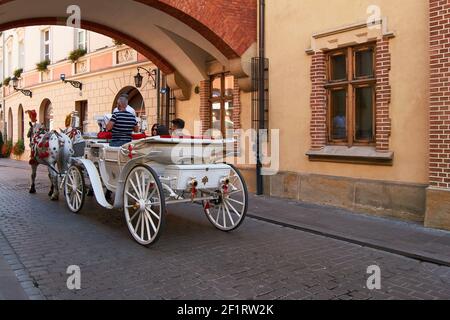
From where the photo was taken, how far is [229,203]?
624cm

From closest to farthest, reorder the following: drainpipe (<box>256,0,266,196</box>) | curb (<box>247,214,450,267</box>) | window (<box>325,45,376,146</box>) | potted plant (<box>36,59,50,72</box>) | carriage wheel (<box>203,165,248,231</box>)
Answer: curb (<box>247,214,450,267</box>) < carriage wheel (<box>203,165,248,231</box>) < window (<box>325,45,376,146</box>) < drainpipe (<box>256,0,266,196</box>) < potted plant (<box>36,59,50,72</box>)

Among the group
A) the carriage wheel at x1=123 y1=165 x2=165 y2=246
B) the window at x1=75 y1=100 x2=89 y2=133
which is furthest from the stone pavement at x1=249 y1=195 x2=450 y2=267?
the window at x1=75 y1=100 x2=89 y2=133

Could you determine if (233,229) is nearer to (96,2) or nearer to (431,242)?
(431,242)

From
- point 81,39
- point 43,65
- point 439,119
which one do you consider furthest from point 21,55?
point 439,119

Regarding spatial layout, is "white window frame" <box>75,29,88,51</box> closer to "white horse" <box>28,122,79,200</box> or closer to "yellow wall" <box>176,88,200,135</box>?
"yellow wall" <box>176,88,200,135</box>

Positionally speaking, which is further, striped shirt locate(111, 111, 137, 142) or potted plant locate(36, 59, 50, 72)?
potted plant locate(36, 59, 50, 72)

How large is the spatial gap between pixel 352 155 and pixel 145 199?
13.2 ft

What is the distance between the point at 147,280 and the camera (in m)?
4.18

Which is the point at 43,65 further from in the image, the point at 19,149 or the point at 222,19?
the point at 222,19

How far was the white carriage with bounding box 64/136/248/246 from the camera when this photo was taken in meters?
5.35

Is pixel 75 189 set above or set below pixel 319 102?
below

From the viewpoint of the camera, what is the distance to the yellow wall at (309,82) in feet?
22.5

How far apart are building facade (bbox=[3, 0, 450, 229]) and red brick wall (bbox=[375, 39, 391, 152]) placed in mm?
17

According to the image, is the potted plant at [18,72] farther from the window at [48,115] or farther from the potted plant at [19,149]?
the potted plant at [19,149]
